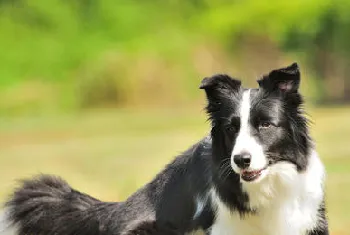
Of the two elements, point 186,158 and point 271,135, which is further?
point 186,158

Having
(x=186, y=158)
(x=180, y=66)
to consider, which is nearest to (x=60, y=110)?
(x=180, y=66)

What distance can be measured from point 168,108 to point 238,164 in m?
22.1

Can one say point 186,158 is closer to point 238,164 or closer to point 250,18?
point 238,164

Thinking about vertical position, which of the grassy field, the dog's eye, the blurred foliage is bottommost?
the grassy field

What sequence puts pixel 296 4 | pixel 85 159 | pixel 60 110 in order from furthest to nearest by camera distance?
pixel 296 4, pixel 60 110, pixel 85 159

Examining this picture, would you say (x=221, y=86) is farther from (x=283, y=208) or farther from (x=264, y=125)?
(x=283, y=208)

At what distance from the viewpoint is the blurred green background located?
78.8 feet

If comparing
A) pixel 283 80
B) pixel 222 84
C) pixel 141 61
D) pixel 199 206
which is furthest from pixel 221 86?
pixel 141 61

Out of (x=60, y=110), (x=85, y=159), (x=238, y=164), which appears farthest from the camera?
(x=60, y=110)

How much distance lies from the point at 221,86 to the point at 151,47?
74.3ft

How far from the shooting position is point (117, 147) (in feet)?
68.9

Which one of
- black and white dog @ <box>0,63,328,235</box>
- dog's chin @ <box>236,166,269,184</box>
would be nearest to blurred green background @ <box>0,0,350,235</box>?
black and white dog @ <box>0,63,328,235</box>

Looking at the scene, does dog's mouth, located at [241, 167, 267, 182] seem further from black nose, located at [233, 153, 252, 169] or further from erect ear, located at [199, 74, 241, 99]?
erect ear, located at [199, 74, 241, 99]

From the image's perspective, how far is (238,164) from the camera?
6105 millimetres
